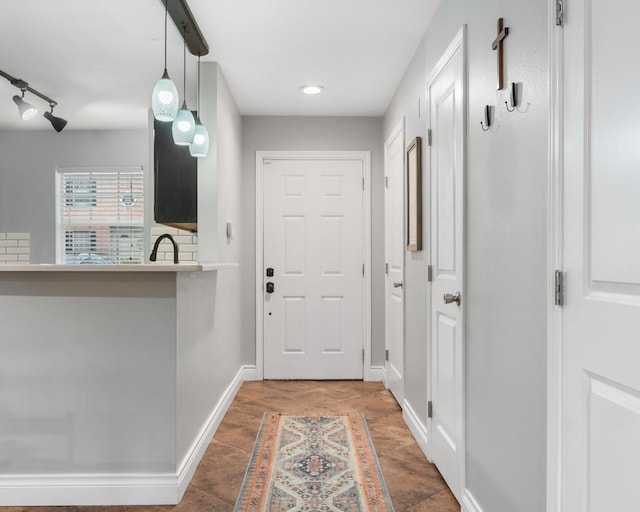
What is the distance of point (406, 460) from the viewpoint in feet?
8.55

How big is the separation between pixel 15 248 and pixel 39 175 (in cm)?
47

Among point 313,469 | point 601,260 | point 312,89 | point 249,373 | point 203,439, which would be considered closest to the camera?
point 601,260

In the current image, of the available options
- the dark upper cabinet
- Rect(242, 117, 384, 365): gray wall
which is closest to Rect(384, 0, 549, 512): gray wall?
the dark upper cabinet

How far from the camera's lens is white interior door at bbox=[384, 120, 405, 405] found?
11.5 ft

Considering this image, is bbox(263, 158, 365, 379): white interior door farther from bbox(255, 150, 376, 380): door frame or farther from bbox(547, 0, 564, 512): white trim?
bbox(547, 0, 564, 512): white trim

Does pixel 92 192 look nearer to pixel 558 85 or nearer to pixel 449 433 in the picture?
pixel 449 433

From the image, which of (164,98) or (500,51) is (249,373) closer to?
(164,98)

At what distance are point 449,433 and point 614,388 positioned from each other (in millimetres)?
1337

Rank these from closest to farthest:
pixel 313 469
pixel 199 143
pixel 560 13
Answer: pixel 560 13
pixel 313 469
pixel 199 143

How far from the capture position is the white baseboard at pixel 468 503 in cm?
187

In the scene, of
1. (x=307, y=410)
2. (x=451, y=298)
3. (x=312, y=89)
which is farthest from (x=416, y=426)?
(x=312, y=89)

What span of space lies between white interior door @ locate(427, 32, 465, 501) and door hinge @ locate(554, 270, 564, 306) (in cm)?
77

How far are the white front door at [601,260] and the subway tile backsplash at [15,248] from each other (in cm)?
295

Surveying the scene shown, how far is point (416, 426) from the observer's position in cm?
288
